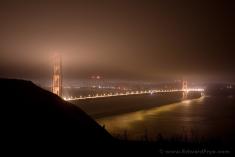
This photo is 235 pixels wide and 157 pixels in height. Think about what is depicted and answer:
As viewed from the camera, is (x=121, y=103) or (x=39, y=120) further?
(x=121, y=103)

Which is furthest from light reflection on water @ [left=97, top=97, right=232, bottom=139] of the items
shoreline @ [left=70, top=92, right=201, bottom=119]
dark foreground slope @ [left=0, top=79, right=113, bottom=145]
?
dark foreground slope @ [left=0, top=79, right=113, bottom=145]

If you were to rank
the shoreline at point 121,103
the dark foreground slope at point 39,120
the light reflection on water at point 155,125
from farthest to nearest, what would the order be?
the shoreline at point 121,103
the light reflection on water at point 155,125
the dark foreground slope at point 39,120

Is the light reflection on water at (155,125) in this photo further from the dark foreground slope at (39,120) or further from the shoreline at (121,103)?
the dark foreground slope at (39,120)

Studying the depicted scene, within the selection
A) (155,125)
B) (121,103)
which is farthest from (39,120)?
(121,103)

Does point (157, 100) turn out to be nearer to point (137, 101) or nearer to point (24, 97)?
point (137, 101)

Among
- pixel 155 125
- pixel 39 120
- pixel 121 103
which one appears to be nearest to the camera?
pixel 39 120

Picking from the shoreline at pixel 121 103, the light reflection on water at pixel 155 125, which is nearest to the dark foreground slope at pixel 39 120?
the light reflection on water at pixel 155 125

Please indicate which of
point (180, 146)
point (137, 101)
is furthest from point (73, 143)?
point (137, 101)

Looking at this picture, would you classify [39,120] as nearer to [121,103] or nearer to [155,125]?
[155,125]
